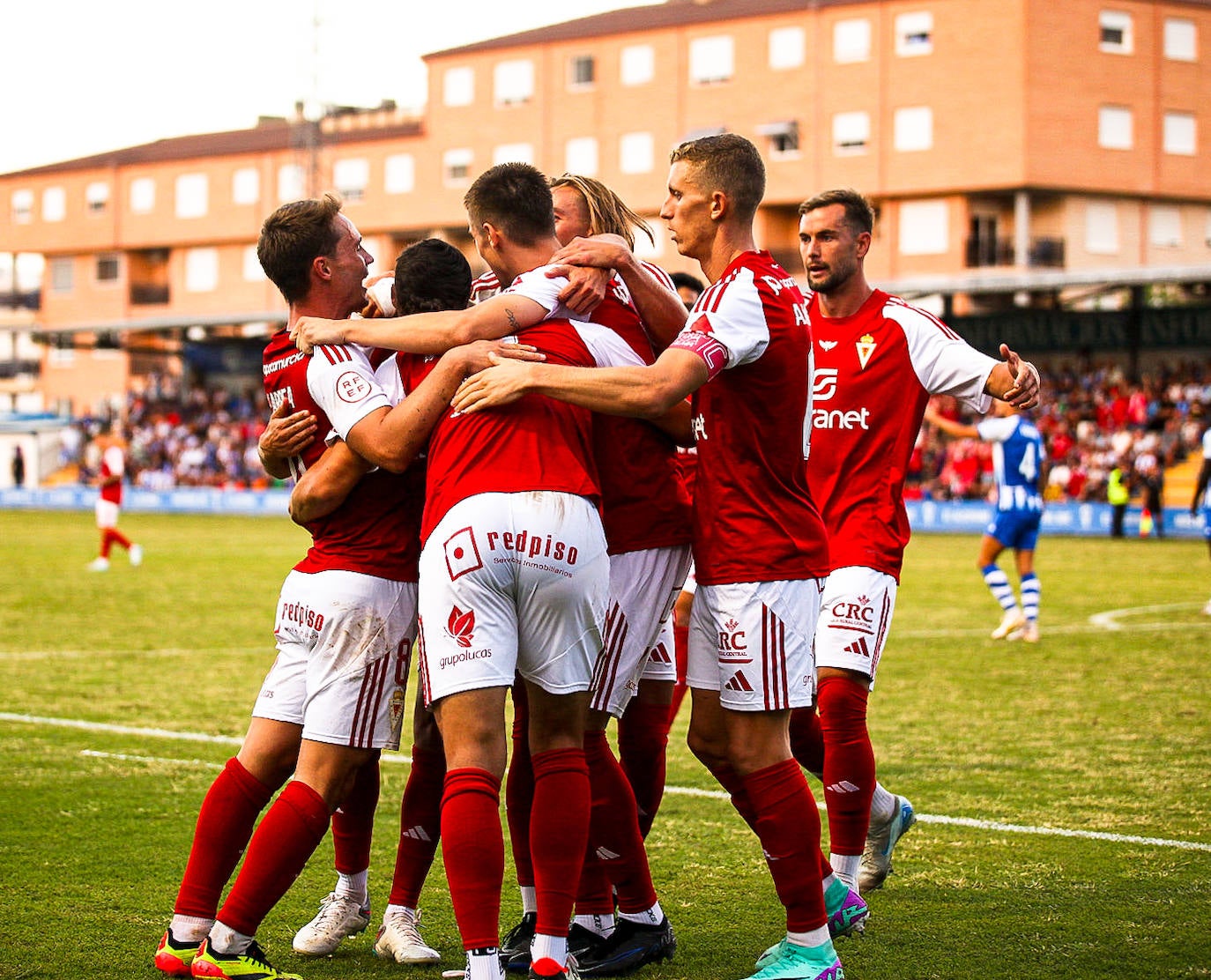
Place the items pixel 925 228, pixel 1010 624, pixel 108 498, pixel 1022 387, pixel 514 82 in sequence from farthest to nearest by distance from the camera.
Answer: pixel 514 82
pixel 925 228
pixel 108 498
pixel 1010 624
pixel 1022 387

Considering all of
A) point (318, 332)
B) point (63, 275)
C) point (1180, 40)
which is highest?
point (1180, 40)

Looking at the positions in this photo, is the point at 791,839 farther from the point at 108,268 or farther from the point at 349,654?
the point at 108,268

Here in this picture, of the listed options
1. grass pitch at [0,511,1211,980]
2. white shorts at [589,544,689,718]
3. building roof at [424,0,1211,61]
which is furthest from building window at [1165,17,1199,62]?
white shorts at [589,544,689,718]

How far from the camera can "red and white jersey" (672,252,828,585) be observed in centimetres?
474

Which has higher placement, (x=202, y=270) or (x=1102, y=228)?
A: (x=202, y=270)

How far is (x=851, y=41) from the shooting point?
5178cm

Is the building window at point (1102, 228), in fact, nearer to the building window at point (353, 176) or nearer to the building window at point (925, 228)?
the building window at point (925, 228)

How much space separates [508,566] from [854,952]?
187 cm

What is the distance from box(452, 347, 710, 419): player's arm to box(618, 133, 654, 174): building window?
5291cm

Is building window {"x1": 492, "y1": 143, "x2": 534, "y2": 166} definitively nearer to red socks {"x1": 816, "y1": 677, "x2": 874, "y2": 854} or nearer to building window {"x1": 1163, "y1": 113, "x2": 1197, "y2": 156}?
building window {"x1": 1163, "y1": 113, "x2": 1197, "y2": 156}

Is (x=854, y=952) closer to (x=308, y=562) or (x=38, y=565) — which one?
(x=308, y=562)

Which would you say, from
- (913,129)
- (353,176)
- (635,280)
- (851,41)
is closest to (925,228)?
(913,129)

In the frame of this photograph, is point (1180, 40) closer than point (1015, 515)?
No

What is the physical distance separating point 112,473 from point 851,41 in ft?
118
